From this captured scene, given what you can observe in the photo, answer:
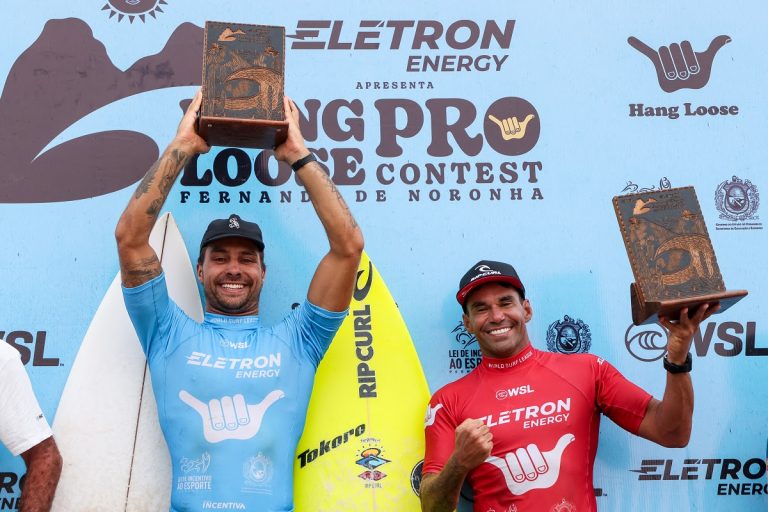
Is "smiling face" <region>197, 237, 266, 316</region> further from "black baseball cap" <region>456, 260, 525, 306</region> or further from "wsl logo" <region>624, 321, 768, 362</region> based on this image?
"wsl logo" <region>624, 321, 768, 362</region>

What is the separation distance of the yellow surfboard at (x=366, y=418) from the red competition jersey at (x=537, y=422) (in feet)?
0.54

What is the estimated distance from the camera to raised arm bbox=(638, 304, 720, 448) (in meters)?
2.32

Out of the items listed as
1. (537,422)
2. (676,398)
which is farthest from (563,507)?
(676,398)

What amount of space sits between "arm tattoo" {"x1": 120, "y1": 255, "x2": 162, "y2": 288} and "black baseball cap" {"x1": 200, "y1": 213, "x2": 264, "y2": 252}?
28 cm

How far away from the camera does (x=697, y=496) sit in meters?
2.93

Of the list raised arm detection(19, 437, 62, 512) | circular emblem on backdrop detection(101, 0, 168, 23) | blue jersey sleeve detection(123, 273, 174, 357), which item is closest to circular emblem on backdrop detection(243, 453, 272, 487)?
blue jersey sleeve detection(123, 273, 174, 357)

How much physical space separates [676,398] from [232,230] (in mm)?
1547

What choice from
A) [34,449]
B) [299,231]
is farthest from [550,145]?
[34,449]

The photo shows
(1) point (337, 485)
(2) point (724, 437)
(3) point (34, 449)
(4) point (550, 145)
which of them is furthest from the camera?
(4) point (550, 145)

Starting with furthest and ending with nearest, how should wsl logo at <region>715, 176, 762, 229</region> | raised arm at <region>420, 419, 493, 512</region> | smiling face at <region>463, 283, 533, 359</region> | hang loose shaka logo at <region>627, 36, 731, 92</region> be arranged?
hang loose shaka logo at <region>627, 36, 731, 92</region>
wsl logo at <region>715, 176, 762, 229</region>
smiling face at <region>463, 283, 533, 359</region>
raised arm at <region>420, 419, 493, 512</region>

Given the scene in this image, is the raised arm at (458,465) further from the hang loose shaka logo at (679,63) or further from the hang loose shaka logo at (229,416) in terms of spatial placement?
the hang loose shaka logo at (679,63)

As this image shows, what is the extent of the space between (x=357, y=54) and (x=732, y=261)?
169cm

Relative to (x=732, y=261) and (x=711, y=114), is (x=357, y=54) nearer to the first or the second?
(x=711, y=114)

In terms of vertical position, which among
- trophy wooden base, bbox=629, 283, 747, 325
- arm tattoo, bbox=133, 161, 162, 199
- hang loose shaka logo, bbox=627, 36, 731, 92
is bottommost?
trophy wooden base, bbox=629, 283, 747, 325
